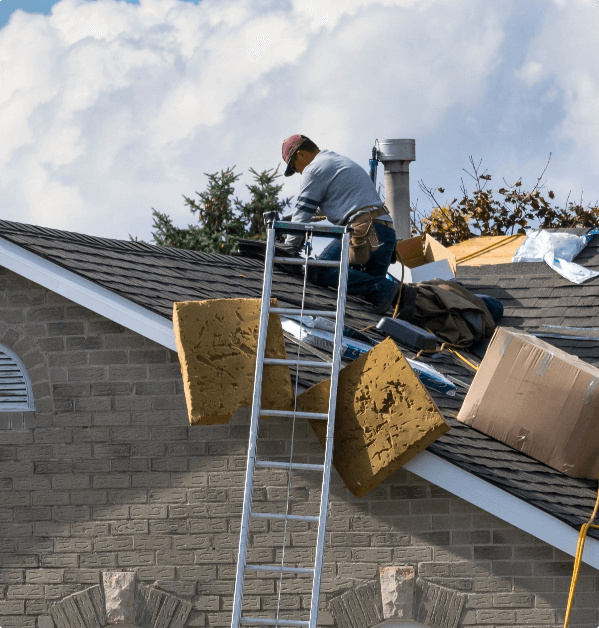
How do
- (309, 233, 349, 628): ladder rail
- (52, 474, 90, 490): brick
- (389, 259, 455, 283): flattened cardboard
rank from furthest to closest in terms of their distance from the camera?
(389, 259, 455, 283): flattened cardboard → (52, 474, 90, 490): brick → (309, 233, 349, 628): ladder rail

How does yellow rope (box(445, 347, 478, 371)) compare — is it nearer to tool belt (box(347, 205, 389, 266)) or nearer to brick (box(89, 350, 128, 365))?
tool belt (box(347, 205, 389, 266))

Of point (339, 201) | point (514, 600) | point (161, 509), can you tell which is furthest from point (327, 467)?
point (339, 201)

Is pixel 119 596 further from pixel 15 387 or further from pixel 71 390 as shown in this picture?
pixel 15 387

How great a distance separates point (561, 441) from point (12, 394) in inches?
135

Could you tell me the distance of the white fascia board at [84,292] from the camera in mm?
5691

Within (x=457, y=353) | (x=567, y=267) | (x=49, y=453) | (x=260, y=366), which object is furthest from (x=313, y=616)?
(x=567, y=267)

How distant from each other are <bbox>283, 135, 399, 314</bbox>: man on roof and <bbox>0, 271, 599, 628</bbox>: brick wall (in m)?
2.66

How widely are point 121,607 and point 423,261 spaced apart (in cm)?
663

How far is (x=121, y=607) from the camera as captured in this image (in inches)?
222

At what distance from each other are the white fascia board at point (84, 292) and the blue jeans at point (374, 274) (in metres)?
3.25

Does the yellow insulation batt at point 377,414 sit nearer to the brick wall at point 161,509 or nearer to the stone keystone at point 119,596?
the brick wall at point 161,509

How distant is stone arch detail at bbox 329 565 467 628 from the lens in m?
5.57

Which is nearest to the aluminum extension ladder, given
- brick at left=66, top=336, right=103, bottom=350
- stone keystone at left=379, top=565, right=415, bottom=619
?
stone keystone at left=379, top=565, right=415, bottom=619

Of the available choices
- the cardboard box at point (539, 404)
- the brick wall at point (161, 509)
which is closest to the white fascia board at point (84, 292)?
the brick wall at point (161, 509)
